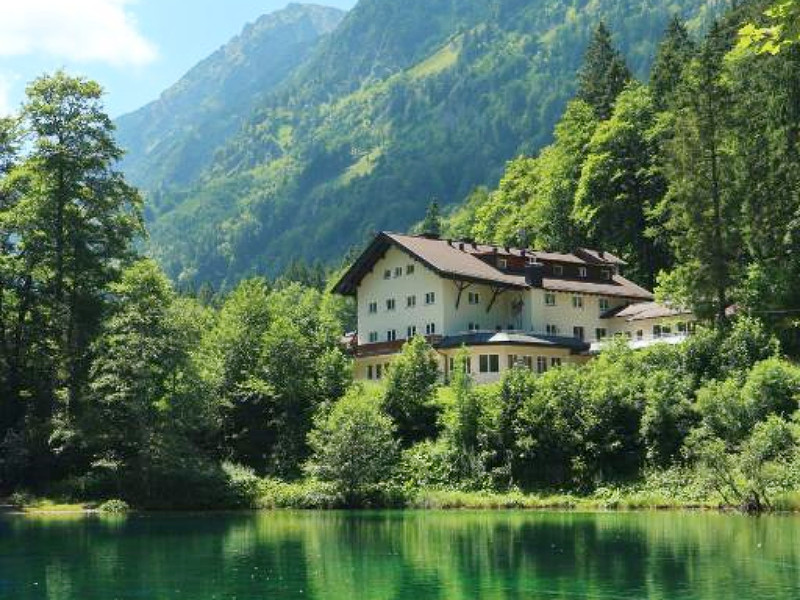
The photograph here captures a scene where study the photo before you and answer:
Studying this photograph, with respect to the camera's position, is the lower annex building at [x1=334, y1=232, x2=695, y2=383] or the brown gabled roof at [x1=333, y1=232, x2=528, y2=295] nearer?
the lower annex building at [x1=334, y1=232, x2=695, y2=383]

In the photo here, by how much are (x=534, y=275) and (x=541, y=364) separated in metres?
7.57

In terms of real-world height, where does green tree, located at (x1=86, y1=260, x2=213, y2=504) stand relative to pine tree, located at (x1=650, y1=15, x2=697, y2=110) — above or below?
below

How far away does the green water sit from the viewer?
2319cm

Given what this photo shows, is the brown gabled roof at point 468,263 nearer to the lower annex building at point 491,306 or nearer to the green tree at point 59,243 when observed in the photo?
the lower annex building at point 491,306

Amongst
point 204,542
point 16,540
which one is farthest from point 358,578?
point 16,540

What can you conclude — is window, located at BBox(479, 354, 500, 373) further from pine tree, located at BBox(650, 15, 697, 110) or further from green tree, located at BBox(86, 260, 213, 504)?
pine tree, located at BBox(650, 15, 697, 110)

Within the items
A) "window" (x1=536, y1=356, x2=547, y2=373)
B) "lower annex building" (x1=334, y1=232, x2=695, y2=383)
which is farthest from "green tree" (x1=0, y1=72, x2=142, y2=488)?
"window" (x1=536, y1=356, x2=547, y2=373)

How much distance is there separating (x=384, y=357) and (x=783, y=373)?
31.0 meters

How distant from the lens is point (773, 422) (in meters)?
44.2

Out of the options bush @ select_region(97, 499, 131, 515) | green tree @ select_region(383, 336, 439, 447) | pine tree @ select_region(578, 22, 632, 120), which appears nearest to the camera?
bush @ select_region(97, 499, 131, 515)

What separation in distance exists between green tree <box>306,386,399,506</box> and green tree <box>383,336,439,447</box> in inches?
196

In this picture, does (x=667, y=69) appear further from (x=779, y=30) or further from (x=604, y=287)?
(x=779, y=30)

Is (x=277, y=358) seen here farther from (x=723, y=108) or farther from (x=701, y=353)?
(x=723, y=108)

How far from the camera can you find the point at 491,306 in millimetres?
74375
